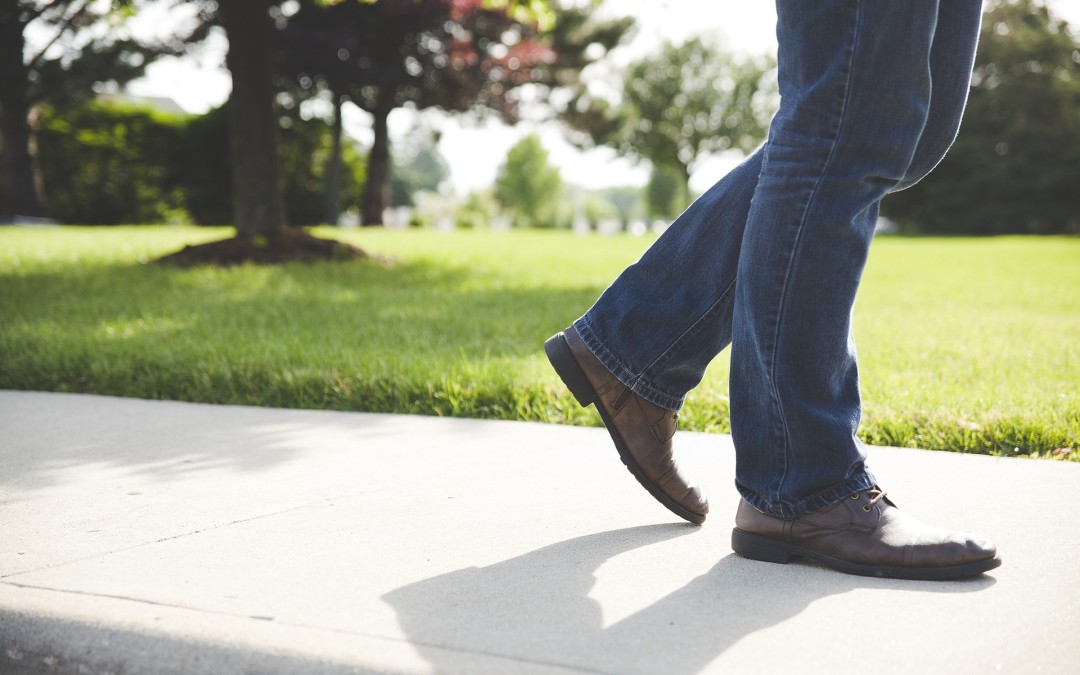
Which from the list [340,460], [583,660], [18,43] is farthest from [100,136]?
[583,660]

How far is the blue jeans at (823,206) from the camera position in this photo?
1.55m

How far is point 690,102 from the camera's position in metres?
50.9

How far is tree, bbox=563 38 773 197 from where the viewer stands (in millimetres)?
50531

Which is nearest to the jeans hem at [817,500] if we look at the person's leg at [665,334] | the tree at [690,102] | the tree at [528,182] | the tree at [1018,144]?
the person's leg at [665,334]

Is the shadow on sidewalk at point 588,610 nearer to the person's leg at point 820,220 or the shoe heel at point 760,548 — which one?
the shoe heel at point 760,548

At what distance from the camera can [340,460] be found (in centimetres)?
236

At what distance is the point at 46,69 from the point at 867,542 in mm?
20449

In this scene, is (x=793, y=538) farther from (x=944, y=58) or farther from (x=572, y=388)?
(x=944, y=58)

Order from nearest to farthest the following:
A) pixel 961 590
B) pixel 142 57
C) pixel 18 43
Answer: pixel 961 590, pixel 18 43, pixel 142 57

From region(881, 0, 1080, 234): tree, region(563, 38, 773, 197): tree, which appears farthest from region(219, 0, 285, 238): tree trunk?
region(563, 38, 773, 197): tree

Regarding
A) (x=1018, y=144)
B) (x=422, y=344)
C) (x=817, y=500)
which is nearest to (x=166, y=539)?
(x=817, y=500)

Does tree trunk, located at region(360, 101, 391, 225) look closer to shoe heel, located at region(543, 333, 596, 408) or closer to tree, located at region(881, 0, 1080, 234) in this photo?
shoe heel, located at region(543, 333, 596, 408)

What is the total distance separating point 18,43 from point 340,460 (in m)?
19.4

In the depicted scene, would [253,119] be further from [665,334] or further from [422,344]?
[665,334]
